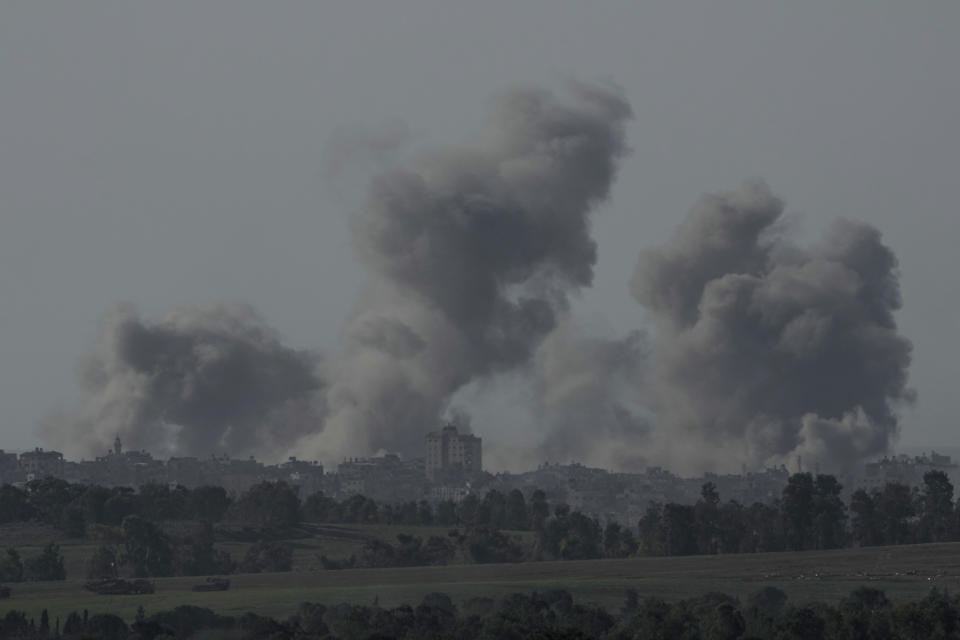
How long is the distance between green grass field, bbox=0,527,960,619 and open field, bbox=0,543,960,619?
0.15ft

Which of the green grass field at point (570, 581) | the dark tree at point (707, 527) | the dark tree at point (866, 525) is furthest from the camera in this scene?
the dark tree at point (707, 527)

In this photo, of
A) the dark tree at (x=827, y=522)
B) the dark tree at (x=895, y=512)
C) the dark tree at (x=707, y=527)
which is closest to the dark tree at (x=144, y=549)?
the dark tree at (x=707, y=527)

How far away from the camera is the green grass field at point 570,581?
263 ft

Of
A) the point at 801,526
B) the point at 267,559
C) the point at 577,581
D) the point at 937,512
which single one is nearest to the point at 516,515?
the point at 801,526

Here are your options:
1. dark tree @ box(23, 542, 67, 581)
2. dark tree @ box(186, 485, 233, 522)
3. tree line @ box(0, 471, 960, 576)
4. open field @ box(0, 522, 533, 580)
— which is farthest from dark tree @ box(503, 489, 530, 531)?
dark tree @ box(23, 542, 67, 581)

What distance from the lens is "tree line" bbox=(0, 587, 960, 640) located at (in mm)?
64438

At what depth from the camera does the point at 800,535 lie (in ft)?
349

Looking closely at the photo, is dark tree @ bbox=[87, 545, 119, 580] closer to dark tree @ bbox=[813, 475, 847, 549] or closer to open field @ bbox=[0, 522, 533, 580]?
open field @ bbox=[0, 522, 533, 580]

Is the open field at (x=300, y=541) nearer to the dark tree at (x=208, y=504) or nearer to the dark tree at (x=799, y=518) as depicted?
the dark tree at (x=208, y=504)

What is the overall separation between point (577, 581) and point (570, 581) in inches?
13.2

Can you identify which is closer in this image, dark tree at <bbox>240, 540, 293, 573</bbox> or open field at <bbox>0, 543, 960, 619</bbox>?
open field at <bbox>0, 543, 960, 619</bbox>

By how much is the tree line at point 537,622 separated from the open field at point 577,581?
417 cm

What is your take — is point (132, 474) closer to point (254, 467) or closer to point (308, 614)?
point (254, 467)

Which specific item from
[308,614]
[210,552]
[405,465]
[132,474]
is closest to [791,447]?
[405,465]
